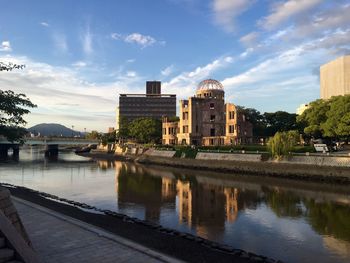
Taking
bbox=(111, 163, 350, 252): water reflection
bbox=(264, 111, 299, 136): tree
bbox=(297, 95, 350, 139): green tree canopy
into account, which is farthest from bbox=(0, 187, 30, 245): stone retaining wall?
bbox=(264, 111, 299, 136): tree

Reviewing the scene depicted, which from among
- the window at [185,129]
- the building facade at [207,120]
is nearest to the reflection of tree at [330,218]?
the building facade at [207,120]

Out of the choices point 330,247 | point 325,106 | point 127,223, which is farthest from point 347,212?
point 325,106

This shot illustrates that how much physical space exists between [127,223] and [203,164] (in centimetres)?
5825

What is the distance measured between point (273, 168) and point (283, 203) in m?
26.4

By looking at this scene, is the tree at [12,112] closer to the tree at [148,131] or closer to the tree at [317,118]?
the tree at [317,118]

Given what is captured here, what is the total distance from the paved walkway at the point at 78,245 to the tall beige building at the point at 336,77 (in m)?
162

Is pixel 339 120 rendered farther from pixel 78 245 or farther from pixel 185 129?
pixel 78 245

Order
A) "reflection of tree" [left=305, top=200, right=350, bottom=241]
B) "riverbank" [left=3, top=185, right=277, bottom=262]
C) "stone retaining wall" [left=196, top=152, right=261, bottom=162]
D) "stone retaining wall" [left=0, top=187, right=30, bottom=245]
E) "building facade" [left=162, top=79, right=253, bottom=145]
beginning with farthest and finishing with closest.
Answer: "building facade" [left=162, top=79, right=253, bottom=145] → "stone retaining wall" [left=196, top=152, right=261, bottom=162] → "reflection of tree" [left=305, top=200, right=350, bottom=241] → "riverbank" [left=3, top=185, right=277, bottom=262] → "stone retaining wall" [left=0, top=187, right=30, bottom=245]

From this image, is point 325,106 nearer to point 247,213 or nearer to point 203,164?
point 203,164

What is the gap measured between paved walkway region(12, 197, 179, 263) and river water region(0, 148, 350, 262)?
30.8 feet

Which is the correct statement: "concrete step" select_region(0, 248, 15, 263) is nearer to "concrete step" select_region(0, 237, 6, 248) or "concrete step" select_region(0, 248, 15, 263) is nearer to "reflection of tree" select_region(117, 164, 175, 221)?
"concrete step" select_region(0, 237, 6, 248)

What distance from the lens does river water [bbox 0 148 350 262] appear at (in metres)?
25.6

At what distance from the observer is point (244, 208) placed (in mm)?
39625

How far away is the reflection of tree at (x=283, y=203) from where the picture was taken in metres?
37.4
